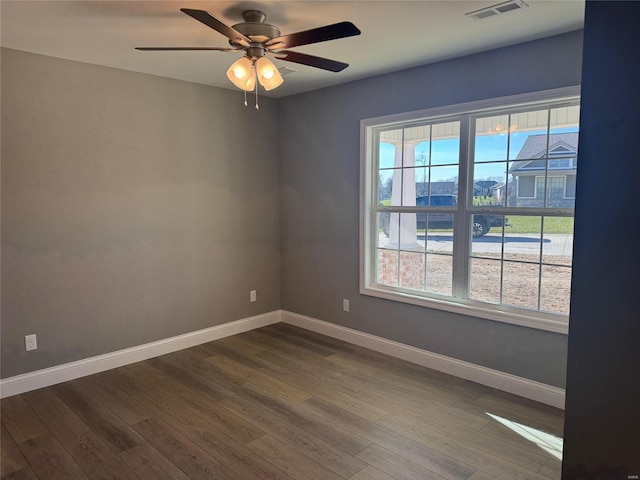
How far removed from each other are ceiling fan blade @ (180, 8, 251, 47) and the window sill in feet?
8.30

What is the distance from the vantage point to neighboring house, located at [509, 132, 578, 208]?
294 cm

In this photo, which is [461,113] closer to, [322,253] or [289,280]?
[322,253]

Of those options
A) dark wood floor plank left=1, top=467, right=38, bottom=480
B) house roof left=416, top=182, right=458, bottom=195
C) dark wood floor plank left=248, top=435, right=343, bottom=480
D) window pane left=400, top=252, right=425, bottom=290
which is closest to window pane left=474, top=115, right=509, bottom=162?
house roof left=416, top=182, right=458, bottom=195

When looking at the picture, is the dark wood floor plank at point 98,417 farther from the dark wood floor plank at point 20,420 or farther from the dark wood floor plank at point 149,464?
the dark wood floor plank at point 20,420

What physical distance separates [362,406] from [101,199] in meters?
2.73

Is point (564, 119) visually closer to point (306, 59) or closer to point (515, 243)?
point (515, 243)

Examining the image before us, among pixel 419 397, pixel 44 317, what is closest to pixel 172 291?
pixel 44 317

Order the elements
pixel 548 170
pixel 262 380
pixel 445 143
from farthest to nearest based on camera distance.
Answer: pixel 445 143 → pixel 262 380 → pixel 548 170

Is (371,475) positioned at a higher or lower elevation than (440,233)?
lower

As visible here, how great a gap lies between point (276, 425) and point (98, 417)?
1.25 m

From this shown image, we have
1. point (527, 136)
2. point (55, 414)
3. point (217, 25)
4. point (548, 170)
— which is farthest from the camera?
point (527, 136)

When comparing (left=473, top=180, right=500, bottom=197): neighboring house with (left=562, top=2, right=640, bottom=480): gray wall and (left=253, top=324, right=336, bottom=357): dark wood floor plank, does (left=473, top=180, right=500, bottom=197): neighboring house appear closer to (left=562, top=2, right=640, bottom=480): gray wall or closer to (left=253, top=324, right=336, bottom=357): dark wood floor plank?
(left=253, top=324, right=336, bottom=357): dark wood floor plank

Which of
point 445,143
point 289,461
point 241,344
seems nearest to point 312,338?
point 241,344

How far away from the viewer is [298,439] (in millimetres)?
2637
